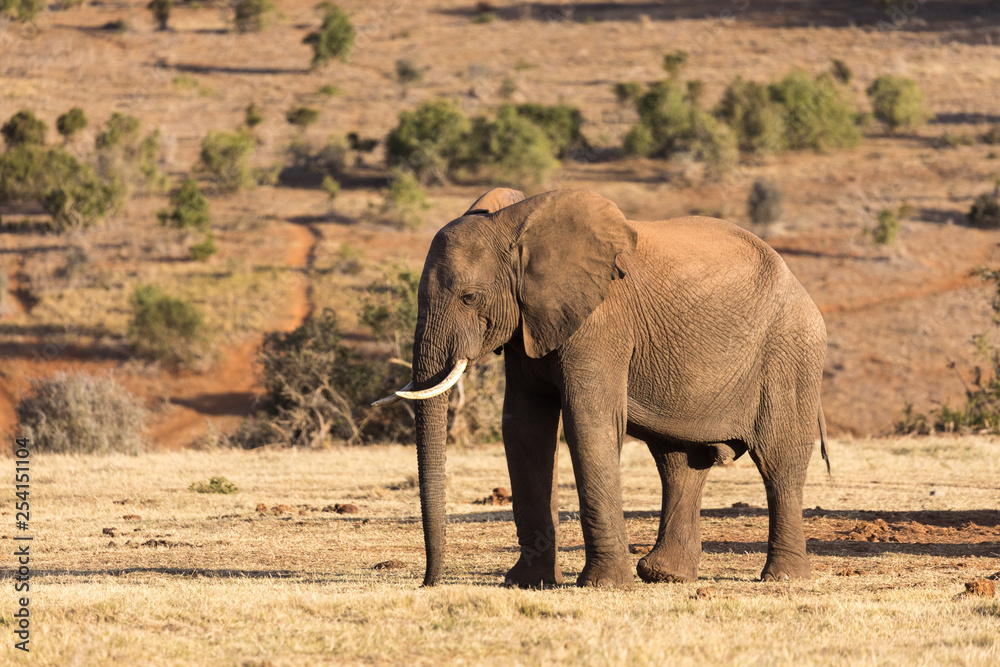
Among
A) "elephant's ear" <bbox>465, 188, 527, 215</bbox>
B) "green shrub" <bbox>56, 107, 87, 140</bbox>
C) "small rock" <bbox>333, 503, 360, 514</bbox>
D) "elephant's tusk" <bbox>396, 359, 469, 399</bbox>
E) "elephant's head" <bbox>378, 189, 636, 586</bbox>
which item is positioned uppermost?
"elephant's ear" <bbox>465, 188, 527, 215</bbox>

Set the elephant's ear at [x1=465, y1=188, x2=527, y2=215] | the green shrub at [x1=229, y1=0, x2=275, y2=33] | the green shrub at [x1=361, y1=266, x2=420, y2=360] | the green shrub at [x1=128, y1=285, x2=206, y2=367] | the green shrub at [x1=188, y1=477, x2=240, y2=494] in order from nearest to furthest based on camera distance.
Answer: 1. the elephant's ear at [x1=465, y1=188, x2=527, y2=215]
2. the green shrub at [x1=188, y1=477, x2=240, y2=494]
3. the green shrub at [x1=361, y1=266, x2=420, y2=360]
4. the green shrub at [x1=128, y1=285, x2=206, y2=367]
5. the green shrub at [x1=229, y1=0, x2=275, y2=33]

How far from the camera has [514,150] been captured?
1912 inches

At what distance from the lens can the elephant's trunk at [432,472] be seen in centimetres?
815

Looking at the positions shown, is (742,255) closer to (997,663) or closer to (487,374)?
(997,663)

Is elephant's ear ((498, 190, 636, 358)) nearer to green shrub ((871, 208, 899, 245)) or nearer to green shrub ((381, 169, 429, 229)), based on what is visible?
green shrub ((871, 208, 899, 245))

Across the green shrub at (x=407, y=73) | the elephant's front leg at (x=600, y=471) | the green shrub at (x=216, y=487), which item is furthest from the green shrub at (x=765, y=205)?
the elephant's front leg at (x=600, y=471)

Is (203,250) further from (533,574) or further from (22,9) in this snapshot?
(22,9)

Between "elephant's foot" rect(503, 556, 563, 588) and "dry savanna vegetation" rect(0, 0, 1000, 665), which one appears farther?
"elephant's foot" rect(503, 556, 563, 588)

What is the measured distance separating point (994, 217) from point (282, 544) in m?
36.8

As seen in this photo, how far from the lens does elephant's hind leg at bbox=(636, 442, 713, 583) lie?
934cm

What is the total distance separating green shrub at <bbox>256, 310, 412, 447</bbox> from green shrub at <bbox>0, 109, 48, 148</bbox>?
119 ft

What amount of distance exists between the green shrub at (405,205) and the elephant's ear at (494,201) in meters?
34.1

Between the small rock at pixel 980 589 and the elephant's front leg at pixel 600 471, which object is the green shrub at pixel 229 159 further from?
the small rock at pixel 980 589

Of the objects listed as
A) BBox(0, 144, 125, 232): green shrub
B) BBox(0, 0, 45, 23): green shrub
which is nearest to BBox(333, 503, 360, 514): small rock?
BBox(0, 144, 125, 232): green shrub
